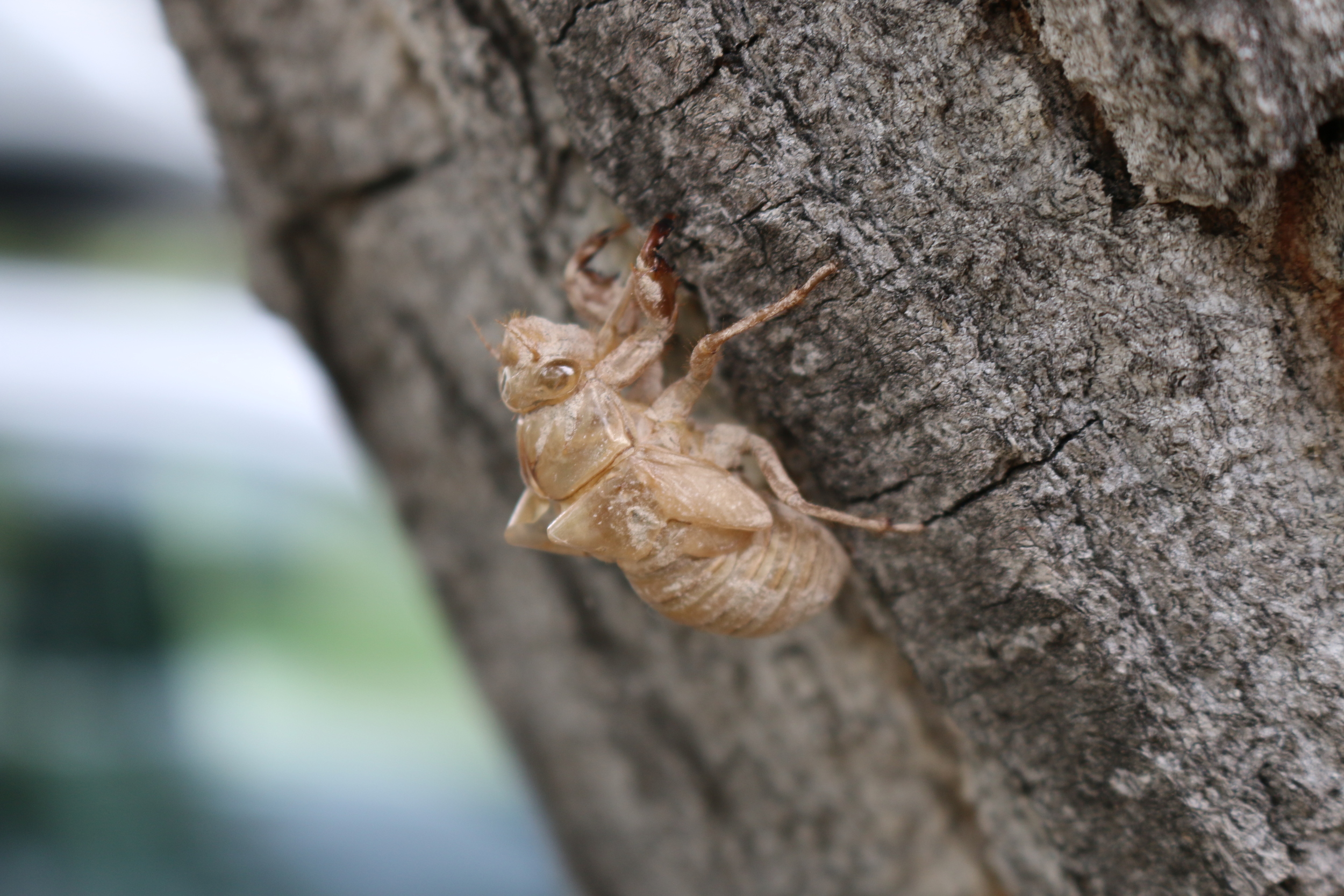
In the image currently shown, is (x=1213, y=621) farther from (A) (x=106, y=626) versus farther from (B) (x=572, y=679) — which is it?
(A) (x=106, y=626)

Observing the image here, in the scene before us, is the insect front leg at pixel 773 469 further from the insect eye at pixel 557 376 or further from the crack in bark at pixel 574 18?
the crack in bark at pixel 574 18

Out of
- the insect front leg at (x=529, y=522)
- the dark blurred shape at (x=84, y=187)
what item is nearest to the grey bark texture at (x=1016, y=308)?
the insect front leg at (x=529, y=522)

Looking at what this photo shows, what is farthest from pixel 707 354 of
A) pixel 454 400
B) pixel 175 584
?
pixel 175 584

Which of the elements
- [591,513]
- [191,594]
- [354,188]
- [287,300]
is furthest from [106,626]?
[591,513]

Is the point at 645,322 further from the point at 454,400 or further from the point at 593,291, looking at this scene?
the point at 454,400

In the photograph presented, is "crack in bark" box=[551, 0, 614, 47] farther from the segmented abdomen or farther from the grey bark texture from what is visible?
the segmented abdomen

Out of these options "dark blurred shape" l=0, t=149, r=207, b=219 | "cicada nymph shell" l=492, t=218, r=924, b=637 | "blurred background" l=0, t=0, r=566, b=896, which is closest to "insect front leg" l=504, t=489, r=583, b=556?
"cicada nymph shell" l=492, t=218, r=924, b=637
